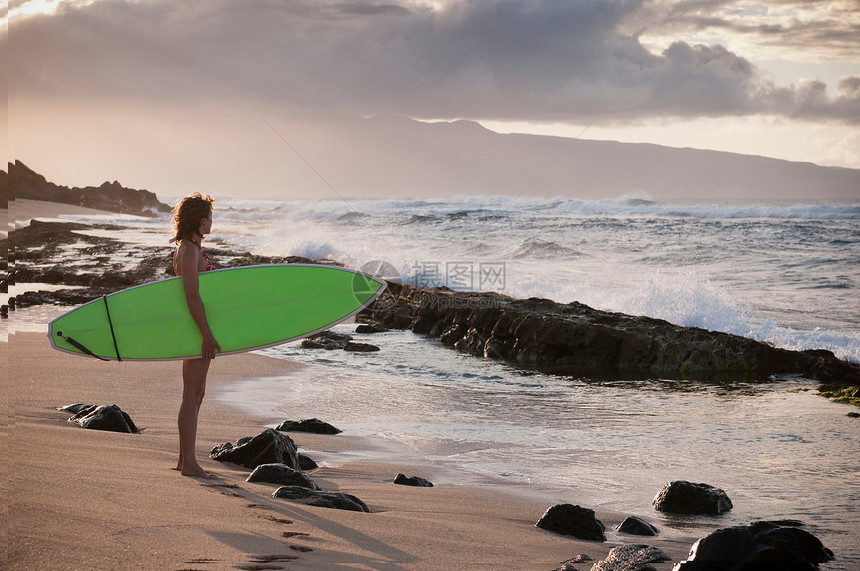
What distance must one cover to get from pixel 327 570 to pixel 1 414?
3.15 m

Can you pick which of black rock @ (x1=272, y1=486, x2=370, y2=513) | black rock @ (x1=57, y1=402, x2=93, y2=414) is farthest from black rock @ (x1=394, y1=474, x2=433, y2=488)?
black rock @ (x1=57, y1=402, x2=93, y2=414)

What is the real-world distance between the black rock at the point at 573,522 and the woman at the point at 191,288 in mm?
1791

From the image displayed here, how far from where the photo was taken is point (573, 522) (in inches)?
140

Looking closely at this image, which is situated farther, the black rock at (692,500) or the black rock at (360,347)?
the black rock at (360,347)

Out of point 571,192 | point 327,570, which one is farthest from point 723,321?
point 571,192

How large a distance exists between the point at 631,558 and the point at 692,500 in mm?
1288

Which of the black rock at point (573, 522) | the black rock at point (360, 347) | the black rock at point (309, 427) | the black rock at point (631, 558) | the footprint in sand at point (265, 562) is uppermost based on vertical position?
the footprint in sand at point (265, 562)

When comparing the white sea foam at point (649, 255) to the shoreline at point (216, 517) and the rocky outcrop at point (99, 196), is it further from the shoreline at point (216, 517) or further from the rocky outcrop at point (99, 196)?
the shoreline at point (216, 517)

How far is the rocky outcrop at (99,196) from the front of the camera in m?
31.6

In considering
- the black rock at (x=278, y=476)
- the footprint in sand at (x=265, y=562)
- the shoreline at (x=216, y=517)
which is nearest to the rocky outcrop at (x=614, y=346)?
the shoreline at (x=216, y=517)

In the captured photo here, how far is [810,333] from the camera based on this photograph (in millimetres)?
11703

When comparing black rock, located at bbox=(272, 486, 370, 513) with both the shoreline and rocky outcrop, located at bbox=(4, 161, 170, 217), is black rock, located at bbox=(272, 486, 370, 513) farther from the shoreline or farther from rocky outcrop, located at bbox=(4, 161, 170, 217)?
rocky outcrop, located at bbox=(4, 161, 170, 217)

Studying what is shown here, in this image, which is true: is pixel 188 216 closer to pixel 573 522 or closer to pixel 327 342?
pixel 573 522

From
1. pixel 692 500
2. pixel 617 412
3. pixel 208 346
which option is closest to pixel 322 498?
pixel 208 346
